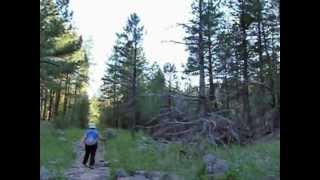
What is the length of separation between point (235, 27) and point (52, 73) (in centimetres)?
240

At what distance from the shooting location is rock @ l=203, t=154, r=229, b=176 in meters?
5.00

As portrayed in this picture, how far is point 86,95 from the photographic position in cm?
559

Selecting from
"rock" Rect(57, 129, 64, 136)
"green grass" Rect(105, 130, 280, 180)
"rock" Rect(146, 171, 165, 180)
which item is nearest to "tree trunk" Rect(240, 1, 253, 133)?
"green grass" Rect(105, 130, 280, 180)

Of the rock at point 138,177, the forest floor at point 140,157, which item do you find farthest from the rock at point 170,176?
the rock at point 138,177

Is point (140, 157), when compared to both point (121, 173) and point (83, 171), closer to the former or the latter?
point (121, 173)

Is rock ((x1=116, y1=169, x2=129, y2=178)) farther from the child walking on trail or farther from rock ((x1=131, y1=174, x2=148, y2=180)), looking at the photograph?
the child walking on trail

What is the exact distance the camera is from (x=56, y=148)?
5395 mm

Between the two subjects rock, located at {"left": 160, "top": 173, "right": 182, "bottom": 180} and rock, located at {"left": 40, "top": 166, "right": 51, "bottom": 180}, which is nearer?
Answer: rock, located at {"left": 40, "top": 166, "right": 51, "bottom": 180}

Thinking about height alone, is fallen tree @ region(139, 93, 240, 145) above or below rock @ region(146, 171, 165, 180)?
above

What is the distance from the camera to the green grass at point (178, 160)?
16.4 ft

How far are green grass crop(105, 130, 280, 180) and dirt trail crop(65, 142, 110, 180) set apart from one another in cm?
11

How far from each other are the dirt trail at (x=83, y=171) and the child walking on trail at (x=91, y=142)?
0.19ft
